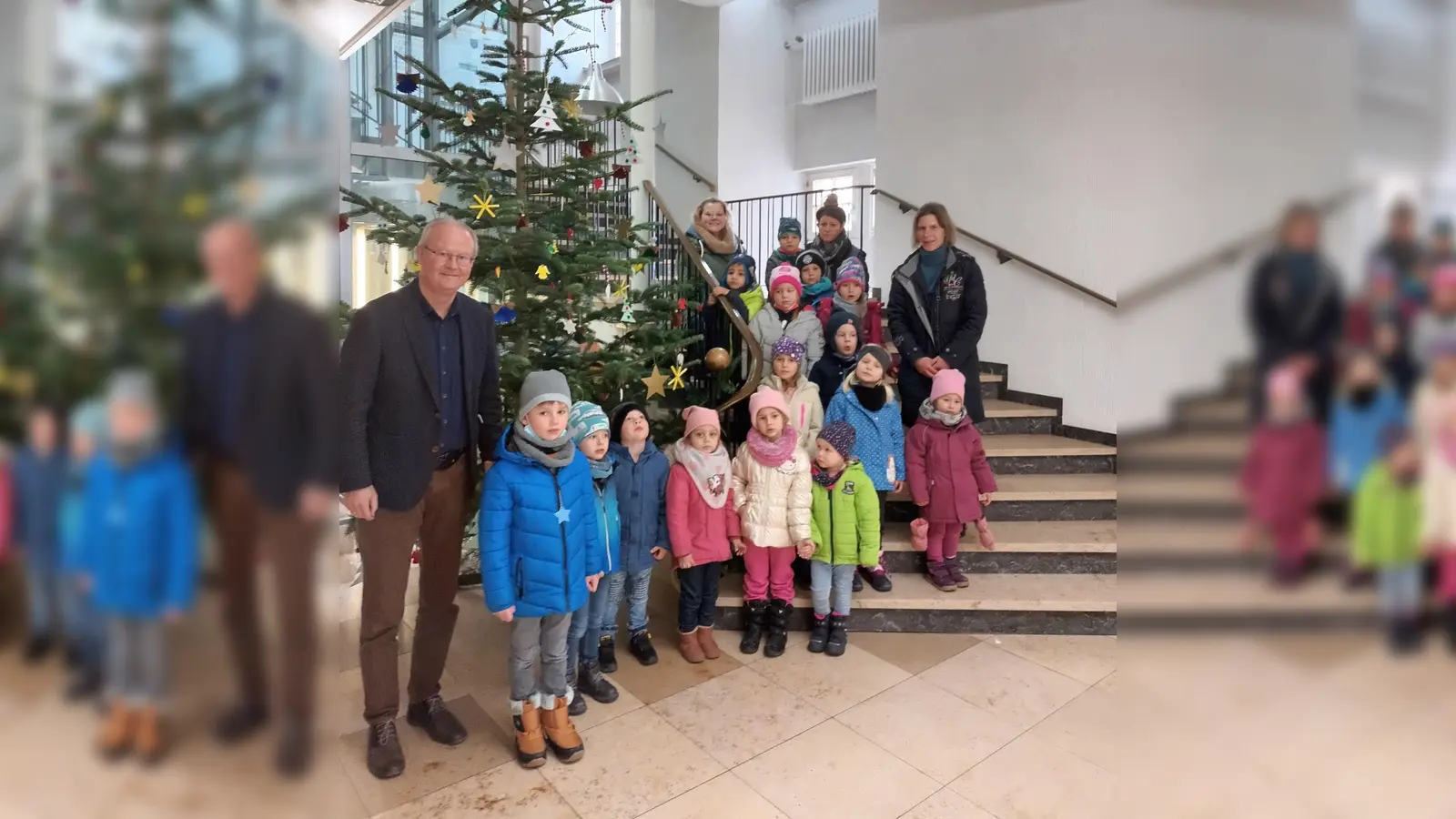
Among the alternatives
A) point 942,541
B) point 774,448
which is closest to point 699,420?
point 774,448

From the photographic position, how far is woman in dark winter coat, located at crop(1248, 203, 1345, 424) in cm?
38

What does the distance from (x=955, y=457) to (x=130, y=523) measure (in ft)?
11.7

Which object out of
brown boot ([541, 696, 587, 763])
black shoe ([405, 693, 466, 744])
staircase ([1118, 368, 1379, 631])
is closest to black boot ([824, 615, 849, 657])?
brown boot ([541, 696, 587, 763])

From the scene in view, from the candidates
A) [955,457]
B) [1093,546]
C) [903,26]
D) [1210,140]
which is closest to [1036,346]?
[1093,546]

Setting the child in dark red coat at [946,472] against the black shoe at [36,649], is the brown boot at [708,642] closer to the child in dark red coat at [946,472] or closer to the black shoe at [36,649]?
the child in dark red coat at [946,472]

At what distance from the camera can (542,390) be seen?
97.3 inches

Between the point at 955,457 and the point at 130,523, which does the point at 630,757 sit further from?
the point at 130,523

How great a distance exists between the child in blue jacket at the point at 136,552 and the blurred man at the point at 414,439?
2.00 m

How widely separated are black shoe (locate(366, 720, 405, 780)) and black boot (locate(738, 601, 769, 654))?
1.42 metres

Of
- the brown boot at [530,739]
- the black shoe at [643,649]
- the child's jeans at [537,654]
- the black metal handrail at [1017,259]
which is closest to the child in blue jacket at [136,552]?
the child's jeans at [537,654]

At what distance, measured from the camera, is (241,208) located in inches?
12.6

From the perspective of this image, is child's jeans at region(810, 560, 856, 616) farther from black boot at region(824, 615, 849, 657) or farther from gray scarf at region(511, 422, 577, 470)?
gray scarf at region(511, 422, 577, 470)

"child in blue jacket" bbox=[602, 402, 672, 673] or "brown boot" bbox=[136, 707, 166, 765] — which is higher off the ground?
"brown boot" bbox=[136, 707, 166, 765]

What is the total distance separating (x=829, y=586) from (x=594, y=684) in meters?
1.08
